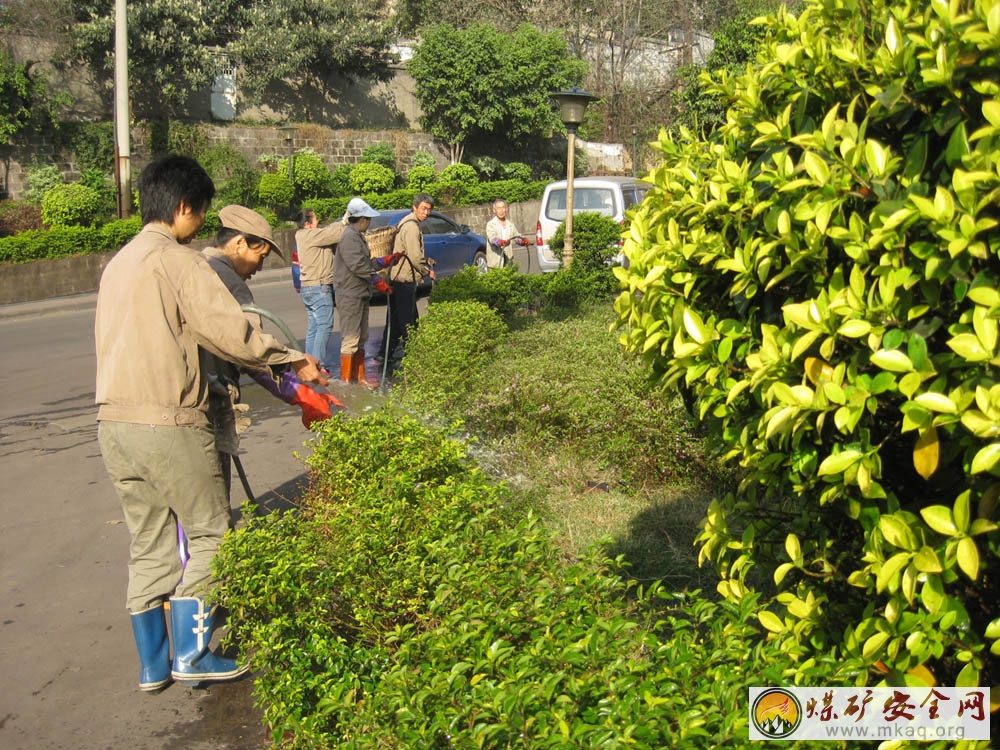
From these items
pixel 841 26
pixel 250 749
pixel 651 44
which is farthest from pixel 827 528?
pixel 651 44

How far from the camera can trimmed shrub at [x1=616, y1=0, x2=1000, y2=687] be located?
1.82 meters

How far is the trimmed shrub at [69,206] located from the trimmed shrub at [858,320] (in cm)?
2051

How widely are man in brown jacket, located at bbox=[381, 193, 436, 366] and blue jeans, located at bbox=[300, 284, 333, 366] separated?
1.98ft

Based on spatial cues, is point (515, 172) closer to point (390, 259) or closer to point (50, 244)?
point (50, 244)

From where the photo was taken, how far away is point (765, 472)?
2.29 m

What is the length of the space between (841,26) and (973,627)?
4.88ft

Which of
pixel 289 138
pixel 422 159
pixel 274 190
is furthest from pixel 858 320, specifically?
pixel 422 159

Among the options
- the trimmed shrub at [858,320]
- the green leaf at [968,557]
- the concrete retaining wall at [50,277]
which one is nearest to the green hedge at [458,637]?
the trimmed shrub at [858,320]

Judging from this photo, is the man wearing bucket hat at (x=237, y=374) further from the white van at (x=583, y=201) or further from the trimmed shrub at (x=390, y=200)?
the trimmed shrub at (x=390, y=200)

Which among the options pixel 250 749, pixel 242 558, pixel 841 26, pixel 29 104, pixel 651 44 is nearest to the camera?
pixel 841 26

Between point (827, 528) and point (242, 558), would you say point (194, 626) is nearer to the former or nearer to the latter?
point (242, 558)

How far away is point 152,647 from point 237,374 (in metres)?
1.33

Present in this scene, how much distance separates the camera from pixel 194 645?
3.80 metres

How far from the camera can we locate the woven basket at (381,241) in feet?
32.0
